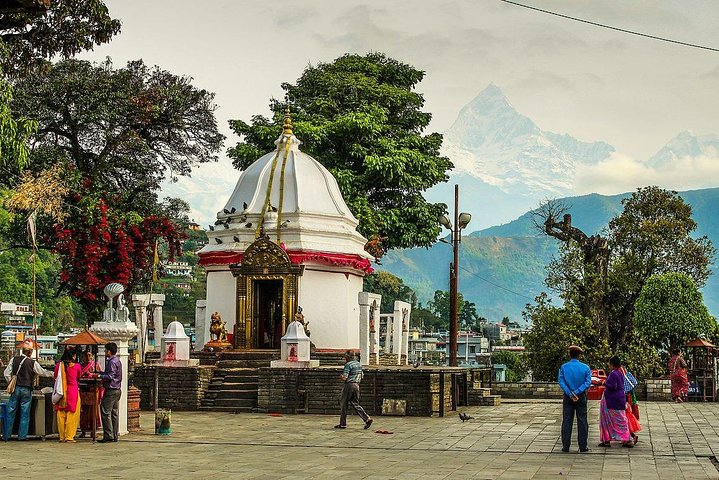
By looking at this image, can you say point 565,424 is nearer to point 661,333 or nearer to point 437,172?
point 661,333

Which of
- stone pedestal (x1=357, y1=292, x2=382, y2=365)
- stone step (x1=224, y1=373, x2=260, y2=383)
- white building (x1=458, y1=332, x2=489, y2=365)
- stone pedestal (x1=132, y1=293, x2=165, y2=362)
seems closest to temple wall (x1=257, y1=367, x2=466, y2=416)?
stone step (x1=224, y1=373, x2=260, y2=383)

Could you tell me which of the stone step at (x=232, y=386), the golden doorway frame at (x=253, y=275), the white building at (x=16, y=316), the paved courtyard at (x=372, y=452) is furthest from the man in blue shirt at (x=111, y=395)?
the white building at (x=16, y=316)

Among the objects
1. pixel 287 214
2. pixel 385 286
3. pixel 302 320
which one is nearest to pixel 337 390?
pixel 302 320

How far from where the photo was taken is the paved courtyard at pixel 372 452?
12.0 m

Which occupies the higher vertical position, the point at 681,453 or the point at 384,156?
the point at 384,156

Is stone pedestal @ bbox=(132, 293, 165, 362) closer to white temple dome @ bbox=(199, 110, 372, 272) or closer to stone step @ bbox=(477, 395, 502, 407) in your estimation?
white temple dome @ bbox=(199, 110, 372, 272)

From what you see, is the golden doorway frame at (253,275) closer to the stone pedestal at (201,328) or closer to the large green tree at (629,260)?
the stone pedestal at (201,328)

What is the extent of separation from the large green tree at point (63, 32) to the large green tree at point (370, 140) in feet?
48.5

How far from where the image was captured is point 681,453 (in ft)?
45.6

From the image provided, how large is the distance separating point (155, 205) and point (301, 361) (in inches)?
574

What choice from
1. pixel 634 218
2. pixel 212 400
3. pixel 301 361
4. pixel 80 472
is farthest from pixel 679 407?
pixel 634 218

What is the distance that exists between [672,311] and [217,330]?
1555 centimetres

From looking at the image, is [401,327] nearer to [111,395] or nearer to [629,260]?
[629,260]

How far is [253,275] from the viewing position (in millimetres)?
25609
